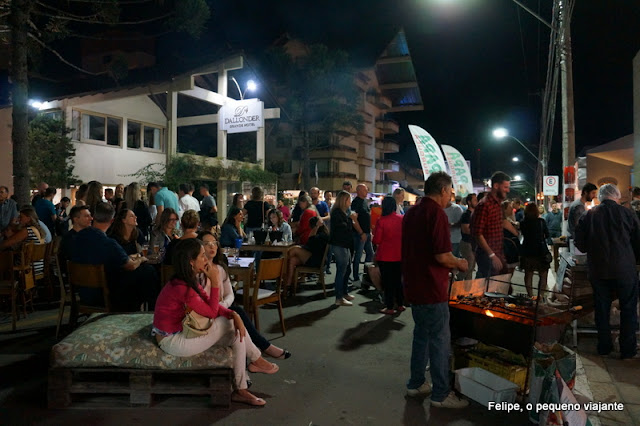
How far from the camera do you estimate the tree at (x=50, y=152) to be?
15914mm

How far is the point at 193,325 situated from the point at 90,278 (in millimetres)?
2050

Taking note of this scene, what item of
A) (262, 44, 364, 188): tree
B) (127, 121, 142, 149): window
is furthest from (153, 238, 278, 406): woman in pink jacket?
(262, 44, 364, 188): tree

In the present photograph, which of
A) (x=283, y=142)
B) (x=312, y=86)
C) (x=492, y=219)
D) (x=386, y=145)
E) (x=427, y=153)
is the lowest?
(x=492, y=219)

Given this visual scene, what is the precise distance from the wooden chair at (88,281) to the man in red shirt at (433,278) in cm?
336

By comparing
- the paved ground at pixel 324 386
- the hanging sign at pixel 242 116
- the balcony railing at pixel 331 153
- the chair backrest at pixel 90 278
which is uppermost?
the balcony railing at pixel 331 153

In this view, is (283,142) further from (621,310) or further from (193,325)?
(193,325)

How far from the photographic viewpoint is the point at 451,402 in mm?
3945

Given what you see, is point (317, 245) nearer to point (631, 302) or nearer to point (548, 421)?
point (631, 302)

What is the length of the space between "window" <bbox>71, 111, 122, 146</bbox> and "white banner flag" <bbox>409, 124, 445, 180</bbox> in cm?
1241

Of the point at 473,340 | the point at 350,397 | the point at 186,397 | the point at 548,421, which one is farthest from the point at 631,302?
the point at 186,397

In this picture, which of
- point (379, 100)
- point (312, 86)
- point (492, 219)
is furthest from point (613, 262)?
point (379, 100)

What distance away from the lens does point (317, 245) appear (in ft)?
27.4

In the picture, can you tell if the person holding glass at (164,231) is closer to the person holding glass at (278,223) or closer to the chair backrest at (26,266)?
the chair backrest at (26,266)

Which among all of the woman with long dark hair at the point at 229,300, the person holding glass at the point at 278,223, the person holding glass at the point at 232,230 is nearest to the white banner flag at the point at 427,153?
the person holding glass at the point at 278,223
